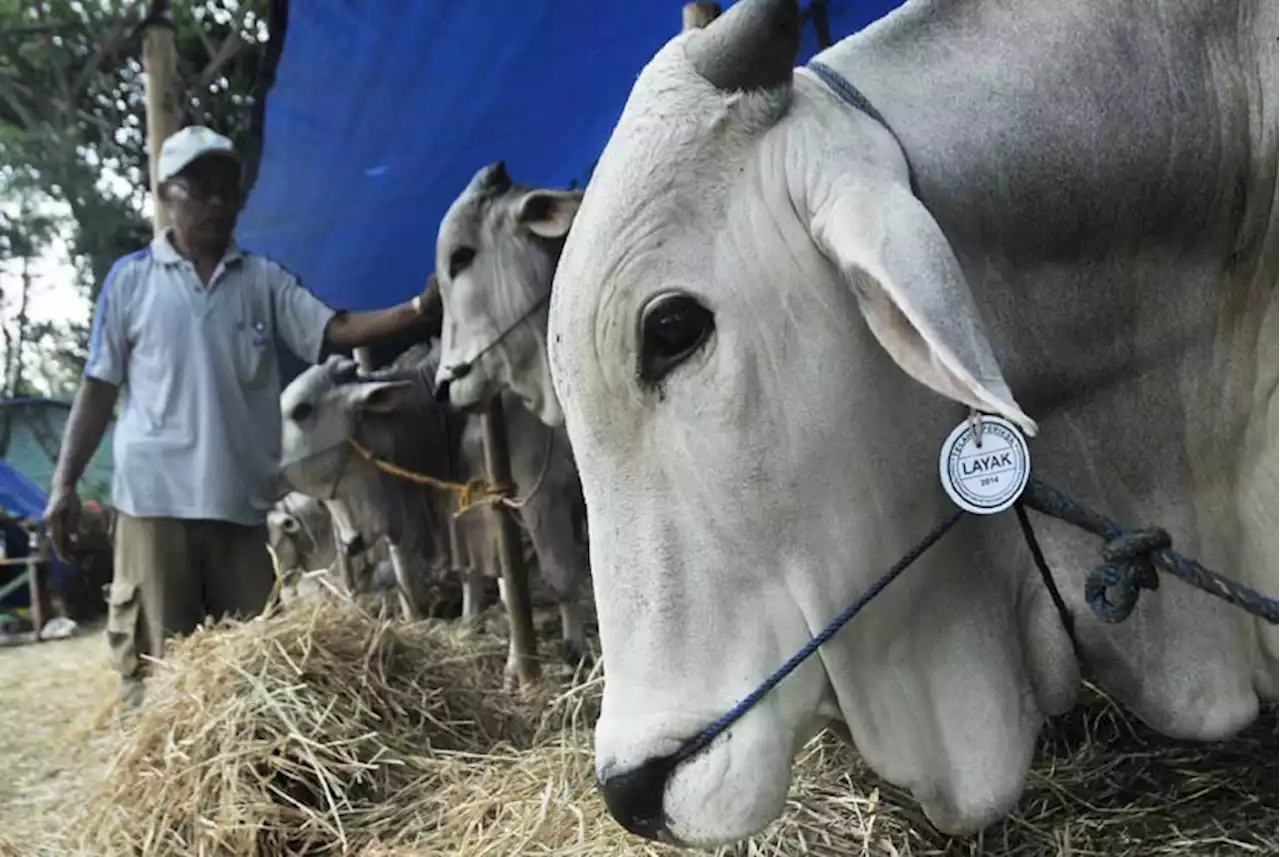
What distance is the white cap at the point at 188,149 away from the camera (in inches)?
144

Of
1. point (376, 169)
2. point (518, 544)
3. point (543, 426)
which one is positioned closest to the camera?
point (518, 544)

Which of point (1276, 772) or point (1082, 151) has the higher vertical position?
point (1082, 151)

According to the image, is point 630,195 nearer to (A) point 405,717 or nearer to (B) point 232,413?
(A) point 405,717

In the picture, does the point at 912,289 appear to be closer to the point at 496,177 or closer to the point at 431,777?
the point at 431,777

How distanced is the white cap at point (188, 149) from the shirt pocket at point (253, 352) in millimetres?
476

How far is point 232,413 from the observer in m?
3.69

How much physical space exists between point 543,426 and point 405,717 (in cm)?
253

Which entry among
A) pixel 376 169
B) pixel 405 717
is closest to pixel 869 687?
pixel 405 717

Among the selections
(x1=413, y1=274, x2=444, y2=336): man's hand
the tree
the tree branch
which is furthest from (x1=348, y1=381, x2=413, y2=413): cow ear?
the tree branch

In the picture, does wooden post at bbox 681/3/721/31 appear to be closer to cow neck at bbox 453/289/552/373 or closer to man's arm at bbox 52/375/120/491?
cow neck at bbox 453/289/552/373

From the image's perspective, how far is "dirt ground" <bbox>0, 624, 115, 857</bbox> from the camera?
3908 mm

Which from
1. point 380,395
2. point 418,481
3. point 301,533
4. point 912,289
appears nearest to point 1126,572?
point 912,289

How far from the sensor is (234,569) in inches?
150

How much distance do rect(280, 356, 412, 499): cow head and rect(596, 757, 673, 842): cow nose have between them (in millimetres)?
5023
